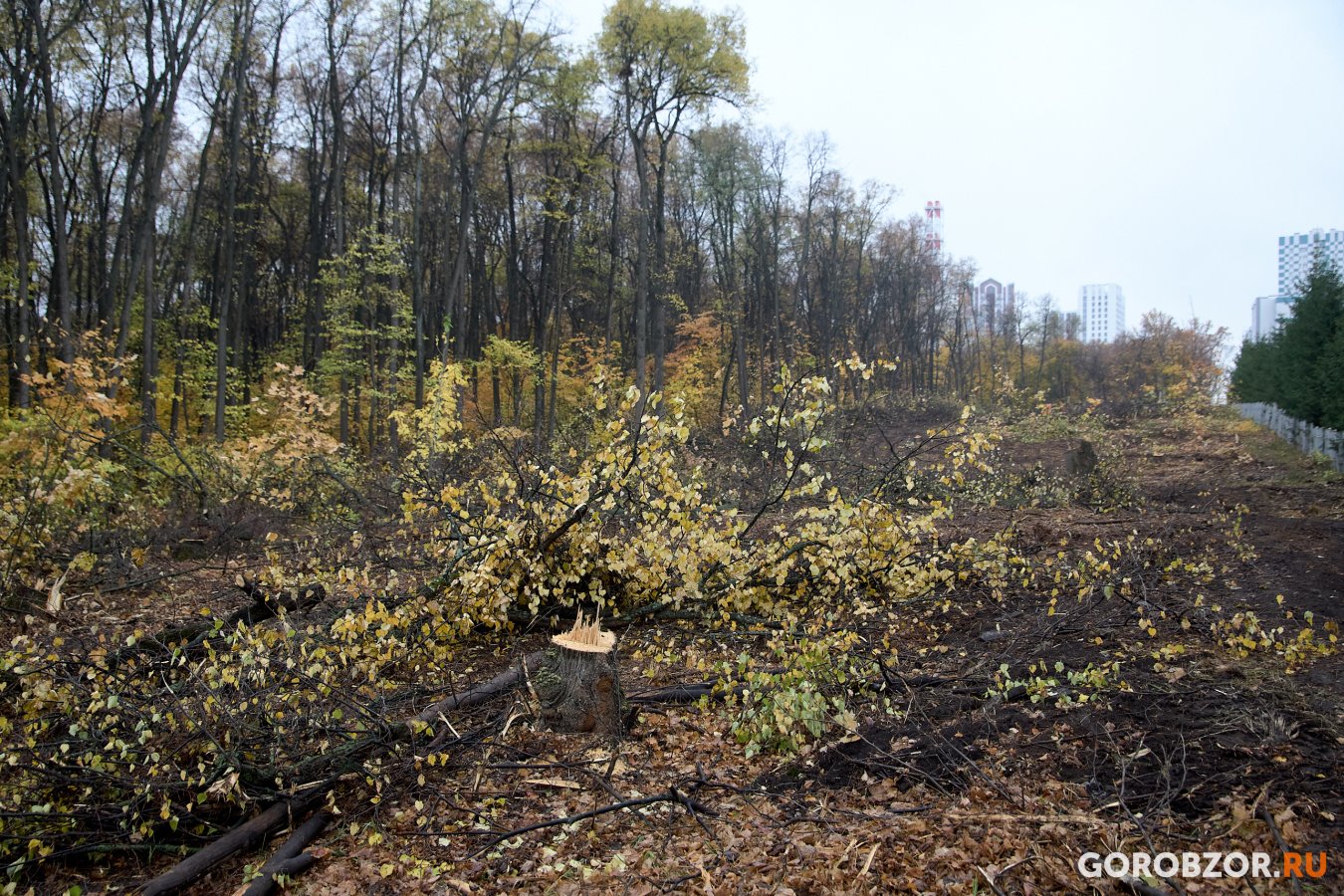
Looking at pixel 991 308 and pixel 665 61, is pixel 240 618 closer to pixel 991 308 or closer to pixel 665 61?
pixel 665 61

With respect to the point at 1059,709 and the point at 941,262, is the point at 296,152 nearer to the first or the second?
the point at 1059,709

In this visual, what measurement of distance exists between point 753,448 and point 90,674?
35.3ft

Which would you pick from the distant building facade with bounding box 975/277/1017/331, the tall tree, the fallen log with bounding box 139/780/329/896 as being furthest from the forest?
the distant building facade with bounding box 975/277/1017/331

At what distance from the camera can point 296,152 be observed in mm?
22625

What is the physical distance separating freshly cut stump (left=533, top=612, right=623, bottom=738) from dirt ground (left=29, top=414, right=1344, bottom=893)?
0.48ft

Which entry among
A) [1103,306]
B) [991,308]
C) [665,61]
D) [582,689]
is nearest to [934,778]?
[582,689]

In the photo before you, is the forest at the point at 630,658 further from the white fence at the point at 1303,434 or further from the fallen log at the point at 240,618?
the white fence at the point at 1303,434

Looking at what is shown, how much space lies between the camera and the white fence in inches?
546

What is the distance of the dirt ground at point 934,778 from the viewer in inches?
116

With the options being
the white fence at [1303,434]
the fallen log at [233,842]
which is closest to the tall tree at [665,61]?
the white fence at [1303,434]

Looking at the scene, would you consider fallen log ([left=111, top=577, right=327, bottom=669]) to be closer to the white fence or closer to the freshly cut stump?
the freshly cut stump

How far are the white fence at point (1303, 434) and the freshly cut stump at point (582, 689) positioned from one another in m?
14.6

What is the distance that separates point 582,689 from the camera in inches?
181

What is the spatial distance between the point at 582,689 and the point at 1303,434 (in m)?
19.1
